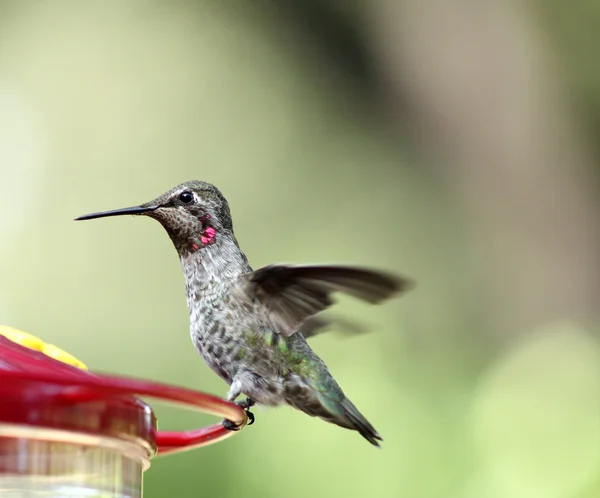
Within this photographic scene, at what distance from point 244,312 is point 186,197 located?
1.19 feet

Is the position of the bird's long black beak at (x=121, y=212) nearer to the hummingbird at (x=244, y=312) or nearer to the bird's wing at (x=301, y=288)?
the hummingbird at (x=244, y=312)

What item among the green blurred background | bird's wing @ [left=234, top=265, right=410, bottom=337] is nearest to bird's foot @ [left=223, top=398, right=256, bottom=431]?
bird's wing @ [left=234, top=265, right=410, bottom=337]

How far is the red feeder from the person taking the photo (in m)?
1.48

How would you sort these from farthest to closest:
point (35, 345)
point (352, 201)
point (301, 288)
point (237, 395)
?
point (352, 201)
point (237, 395)
point (301, 288)
point (35, 345)

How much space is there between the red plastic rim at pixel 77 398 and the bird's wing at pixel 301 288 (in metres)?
0.42

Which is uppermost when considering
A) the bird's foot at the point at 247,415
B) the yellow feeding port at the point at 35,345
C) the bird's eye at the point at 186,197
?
the bird's eye at the point at 186,197

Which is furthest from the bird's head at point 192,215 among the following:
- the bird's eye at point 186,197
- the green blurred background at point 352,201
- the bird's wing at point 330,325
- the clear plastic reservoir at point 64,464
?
the green blurred background at point 352,201

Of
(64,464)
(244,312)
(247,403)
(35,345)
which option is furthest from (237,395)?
(64,464)

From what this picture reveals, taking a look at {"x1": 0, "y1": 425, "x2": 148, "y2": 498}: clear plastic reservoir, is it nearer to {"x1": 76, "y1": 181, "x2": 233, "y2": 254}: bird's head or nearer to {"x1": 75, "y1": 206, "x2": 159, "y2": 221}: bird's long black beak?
{"x1": 75, "y1": 206, "x2": 159, "y2": 221}: bird's long black beak

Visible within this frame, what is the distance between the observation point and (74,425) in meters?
1.57

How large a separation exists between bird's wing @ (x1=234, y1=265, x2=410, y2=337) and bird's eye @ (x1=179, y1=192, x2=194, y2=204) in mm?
277

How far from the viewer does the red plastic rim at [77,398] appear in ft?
4.71

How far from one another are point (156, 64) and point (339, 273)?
6.38 meters

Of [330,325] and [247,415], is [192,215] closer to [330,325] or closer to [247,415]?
[330,325]
